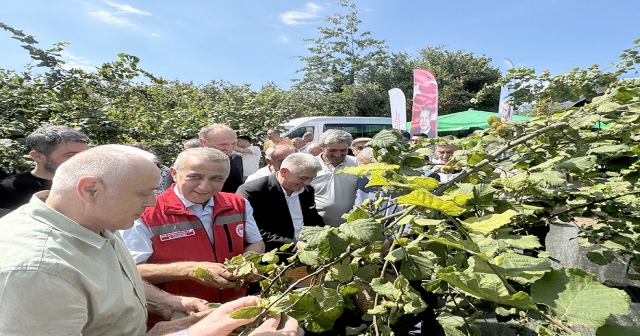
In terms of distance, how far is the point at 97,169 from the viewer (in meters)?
1.13

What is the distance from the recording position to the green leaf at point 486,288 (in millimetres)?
607

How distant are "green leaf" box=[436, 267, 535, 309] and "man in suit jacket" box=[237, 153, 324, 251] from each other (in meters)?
2.13

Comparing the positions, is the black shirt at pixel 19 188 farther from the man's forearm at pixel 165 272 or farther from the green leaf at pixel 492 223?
the green leaf at pixel 492 223

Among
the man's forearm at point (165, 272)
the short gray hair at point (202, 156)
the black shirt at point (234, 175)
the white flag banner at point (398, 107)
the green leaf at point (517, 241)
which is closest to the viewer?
the green leaf at point (517, 241)

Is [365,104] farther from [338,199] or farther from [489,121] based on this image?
[489,121]

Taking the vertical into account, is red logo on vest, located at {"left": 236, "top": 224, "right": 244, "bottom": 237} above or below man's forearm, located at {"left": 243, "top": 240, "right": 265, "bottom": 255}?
above

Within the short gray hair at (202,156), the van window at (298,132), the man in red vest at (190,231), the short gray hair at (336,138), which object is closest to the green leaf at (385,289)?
the man in red vest at (190,231)

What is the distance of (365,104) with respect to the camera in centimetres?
2644

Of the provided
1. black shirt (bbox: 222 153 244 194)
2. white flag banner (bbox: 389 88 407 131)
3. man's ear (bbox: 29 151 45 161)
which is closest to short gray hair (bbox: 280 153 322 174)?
black shirt (bbox: 222 153 244 194)

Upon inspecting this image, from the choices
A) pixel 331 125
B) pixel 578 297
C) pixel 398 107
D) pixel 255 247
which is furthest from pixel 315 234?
pixel 331 125

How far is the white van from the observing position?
12.6 meters

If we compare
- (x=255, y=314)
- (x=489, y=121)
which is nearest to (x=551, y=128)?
(x=489, y=121)

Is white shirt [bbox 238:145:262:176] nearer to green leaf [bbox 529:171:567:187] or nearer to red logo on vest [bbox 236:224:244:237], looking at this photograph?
red logo on vest [bbox 236:224:244:237]

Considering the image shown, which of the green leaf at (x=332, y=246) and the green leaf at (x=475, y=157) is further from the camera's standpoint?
the green leaf at (x=475, y=157)
